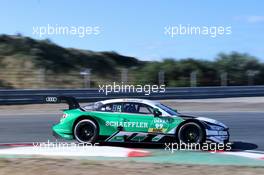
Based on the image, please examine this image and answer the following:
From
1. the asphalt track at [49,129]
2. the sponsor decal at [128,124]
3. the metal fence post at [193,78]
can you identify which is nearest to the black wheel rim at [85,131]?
the sponsor decal at [128,124]

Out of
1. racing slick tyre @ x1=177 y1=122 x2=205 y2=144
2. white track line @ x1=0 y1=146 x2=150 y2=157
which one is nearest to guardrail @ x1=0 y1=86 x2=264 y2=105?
white track line @ x1=0 y1=146 x2=150 y2=157

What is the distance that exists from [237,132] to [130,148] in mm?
4283

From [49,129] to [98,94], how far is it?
10.8 m

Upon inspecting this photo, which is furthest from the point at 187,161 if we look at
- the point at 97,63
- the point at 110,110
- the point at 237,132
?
the point at 97,63

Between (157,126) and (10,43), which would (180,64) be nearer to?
(10,43)

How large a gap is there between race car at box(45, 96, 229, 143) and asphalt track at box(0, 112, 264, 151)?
0.93 metres

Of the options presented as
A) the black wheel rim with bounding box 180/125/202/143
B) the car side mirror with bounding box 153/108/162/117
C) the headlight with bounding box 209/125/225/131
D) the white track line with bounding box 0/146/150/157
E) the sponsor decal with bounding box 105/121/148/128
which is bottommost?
the white track line with bounding box 0/146/150/157

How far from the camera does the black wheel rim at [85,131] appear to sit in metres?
13.3

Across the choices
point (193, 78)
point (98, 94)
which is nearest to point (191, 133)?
point (98, 94)

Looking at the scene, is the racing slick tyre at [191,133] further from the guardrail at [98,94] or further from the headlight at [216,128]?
the guardrail at [98,94]

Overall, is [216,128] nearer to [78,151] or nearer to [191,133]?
[191,133]

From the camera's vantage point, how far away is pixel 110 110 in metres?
13.4

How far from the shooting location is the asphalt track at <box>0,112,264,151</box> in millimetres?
14297

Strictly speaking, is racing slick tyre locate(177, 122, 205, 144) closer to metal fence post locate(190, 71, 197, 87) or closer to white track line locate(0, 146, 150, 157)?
white track line locate(0, 146, 150, 157)
